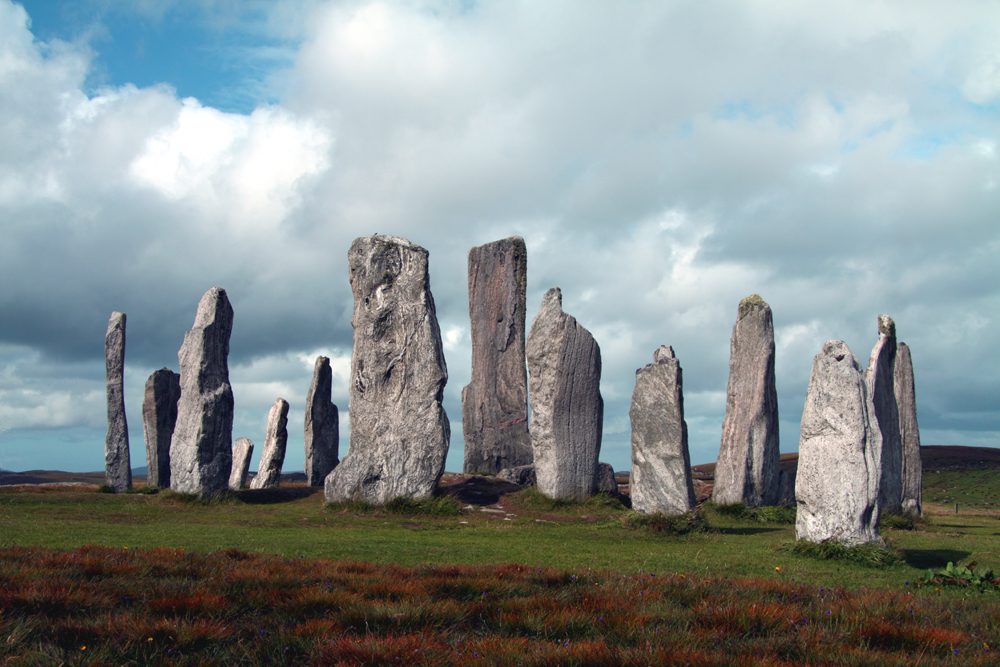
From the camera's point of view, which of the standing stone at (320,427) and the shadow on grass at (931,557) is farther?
the standing stone at (320,427)

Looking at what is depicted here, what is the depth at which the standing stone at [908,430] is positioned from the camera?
1631 centimetres

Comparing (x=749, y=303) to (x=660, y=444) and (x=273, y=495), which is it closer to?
(x=660, y=444)

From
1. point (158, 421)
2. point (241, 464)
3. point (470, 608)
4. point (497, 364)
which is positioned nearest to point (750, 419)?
point (497, 364)

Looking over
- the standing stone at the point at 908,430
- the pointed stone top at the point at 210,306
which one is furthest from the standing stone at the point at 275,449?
the standing stone at the point at 908,430

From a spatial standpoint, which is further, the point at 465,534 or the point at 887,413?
the point at 887,413

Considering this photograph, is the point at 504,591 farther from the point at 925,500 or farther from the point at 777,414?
the point at 925,500

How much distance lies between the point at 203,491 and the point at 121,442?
6653 mm

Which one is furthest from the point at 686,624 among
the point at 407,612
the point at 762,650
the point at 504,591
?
the point at 407,612

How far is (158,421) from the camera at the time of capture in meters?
21.6

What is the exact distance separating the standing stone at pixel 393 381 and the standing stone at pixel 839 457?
7541mm

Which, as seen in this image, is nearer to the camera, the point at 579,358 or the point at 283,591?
the point at 283,591

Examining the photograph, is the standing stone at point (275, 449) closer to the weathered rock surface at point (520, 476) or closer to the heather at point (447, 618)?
the weathered rock surface at point (520, 476)

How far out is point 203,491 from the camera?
1599 centimetres

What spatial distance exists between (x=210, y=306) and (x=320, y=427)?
6.52m
